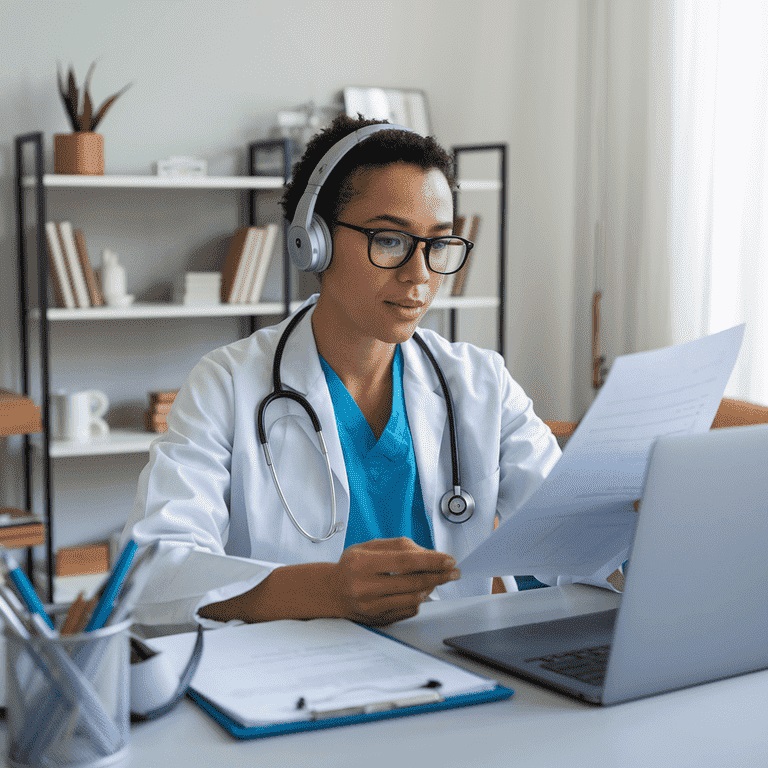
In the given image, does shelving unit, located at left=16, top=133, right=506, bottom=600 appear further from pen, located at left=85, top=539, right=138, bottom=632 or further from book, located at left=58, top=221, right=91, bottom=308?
pen, located at left=85, top=539, right=138, bottom=632

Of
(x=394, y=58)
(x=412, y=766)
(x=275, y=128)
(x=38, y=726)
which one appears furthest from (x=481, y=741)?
(x=394, y=58)

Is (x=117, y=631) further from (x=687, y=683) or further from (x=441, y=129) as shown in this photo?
(x=441, y=129)

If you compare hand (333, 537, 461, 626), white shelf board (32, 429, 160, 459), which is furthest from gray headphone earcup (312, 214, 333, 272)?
white shelf board (32, 429, 160, 459)

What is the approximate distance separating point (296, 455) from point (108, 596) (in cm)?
72

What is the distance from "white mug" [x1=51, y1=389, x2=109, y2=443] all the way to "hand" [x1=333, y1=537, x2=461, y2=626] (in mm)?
2173

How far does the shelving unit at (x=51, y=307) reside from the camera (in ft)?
9.79

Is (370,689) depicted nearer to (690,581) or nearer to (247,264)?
(690,581)

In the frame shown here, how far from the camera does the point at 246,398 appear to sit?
1.50 metres

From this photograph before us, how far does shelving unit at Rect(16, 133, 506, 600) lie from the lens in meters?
2.99

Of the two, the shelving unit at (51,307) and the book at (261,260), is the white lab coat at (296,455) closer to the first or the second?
the shelving unit at (51,307)

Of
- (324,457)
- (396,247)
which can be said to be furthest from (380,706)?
(396,247)

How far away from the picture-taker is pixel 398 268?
1479 millimetres

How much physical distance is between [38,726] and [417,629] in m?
0.46

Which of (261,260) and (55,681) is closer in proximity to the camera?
(55,681)
